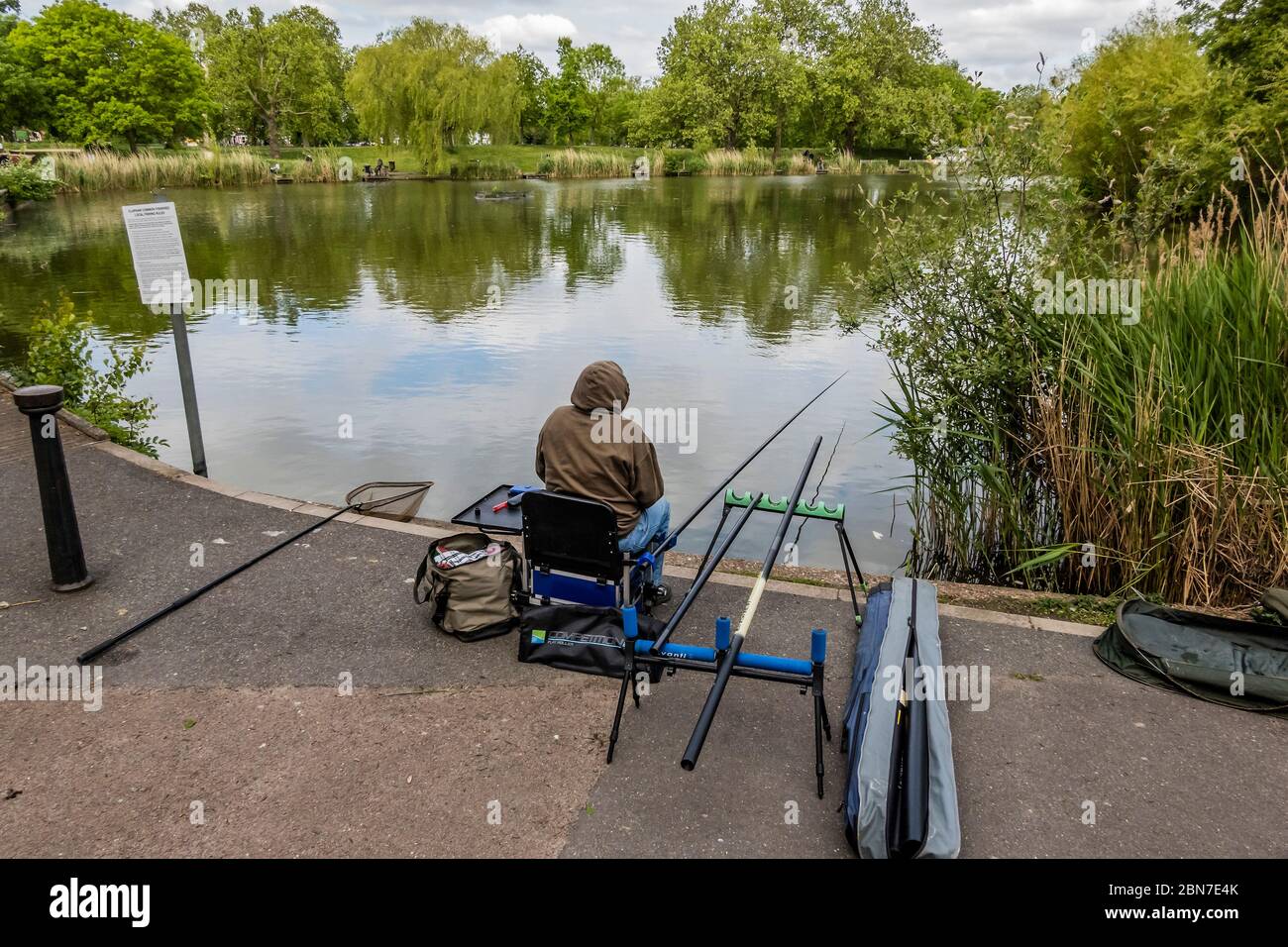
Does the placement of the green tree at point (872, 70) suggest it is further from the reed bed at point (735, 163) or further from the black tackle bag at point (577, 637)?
the black tackle bag at point (577, 637)

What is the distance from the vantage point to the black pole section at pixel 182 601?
4.77m

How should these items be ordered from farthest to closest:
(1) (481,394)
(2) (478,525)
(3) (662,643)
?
(1) (481,394) < (2) (478,525) < (3) (662,643)

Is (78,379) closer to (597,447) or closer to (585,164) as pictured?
(597,447)

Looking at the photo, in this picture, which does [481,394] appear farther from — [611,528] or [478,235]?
[478,235]

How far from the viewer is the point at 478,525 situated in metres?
5.58

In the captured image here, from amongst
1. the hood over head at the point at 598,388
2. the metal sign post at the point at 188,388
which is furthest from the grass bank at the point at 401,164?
the hood over head at the point at 598,388

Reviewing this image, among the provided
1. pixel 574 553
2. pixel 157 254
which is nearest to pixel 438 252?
pixel 157 254

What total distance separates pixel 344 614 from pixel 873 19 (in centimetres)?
9258

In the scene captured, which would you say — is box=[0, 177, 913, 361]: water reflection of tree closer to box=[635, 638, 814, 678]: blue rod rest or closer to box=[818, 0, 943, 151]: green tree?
box=[635, 638, 814, 678]: blue rod rest

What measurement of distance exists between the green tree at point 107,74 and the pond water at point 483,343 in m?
27.9

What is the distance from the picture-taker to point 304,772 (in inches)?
152

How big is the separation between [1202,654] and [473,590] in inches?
150

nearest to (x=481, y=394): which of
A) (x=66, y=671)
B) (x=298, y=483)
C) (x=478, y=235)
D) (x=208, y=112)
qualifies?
(x=298, y=483)

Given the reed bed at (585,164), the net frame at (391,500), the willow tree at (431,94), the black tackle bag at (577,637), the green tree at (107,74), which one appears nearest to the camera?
the black tackle bag at (577,637)
